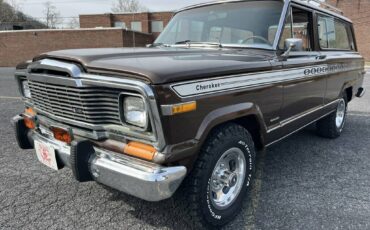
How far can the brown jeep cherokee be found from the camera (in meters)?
2.15

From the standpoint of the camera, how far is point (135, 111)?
223 centimetres

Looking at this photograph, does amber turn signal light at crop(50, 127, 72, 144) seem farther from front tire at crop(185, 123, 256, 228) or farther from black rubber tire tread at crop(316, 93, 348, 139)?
black rubber tire tread at crop(316, 93, 348, 139)

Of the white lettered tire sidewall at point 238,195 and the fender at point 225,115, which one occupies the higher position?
the fender at point 225,115

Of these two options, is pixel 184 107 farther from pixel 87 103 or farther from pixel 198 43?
pixel 198 43

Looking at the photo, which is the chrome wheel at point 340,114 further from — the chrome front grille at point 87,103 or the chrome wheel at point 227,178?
the chrome front grille at point 87,103

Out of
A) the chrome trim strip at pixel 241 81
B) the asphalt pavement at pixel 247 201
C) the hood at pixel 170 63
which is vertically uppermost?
the hood at pixel 170 63

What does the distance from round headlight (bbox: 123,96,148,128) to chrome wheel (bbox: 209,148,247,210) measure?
77cm

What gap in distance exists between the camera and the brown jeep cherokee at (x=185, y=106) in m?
2.15

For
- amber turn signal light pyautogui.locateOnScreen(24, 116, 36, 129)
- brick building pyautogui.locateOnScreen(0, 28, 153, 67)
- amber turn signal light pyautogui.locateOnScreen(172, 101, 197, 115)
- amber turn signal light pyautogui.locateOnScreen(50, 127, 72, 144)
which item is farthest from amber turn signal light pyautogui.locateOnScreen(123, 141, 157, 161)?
brick building pyautogui.locateOnScreen(0, 28, 153, 67)

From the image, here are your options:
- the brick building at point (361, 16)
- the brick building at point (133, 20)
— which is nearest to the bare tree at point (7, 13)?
the brick building at point (133, 20)

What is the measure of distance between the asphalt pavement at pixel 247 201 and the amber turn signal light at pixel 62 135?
740mm

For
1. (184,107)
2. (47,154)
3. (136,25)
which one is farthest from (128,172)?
(136,25)

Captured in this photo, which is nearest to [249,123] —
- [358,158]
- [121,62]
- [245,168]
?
[245,168]

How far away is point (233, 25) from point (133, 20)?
38.5m
